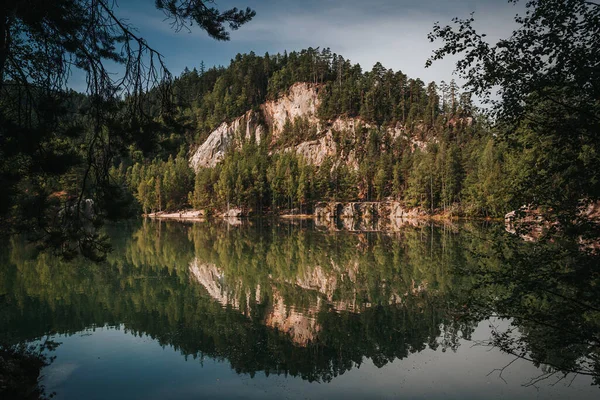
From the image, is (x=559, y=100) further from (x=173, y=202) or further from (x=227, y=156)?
(x=227, y=156)

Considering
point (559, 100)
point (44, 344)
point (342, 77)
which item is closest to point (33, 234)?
point (44, 344)

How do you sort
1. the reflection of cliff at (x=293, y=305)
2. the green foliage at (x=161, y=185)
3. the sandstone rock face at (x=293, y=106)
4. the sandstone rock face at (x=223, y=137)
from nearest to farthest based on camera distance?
the reflection of cliff at (x=293, y=305), the green foliage at (x=161, y=185), the sandstone rock face at (x=223, y=137), the sandstone rock face at (x=293, y=106)

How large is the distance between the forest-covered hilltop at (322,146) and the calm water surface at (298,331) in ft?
143

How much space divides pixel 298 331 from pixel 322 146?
103m

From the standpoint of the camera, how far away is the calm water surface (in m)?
9.81

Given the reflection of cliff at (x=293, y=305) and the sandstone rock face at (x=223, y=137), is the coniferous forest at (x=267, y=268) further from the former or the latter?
the sandstone rock face at (x=223, y=137)

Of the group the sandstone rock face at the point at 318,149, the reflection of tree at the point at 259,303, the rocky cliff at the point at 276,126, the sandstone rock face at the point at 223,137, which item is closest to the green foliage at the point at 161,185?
the rocky cliff at the point at 276,126

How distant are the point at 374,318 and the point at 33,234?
12056 millimetres

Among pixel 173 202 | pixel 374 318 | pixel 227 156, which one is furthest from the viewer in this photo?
pixel 227 156

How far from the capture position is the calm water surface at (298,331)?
9812 mm

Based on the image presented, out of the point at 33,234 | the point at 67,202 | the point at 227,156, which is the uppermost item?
the point at 227,156

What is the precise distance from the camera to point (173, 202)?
10106 centimetres

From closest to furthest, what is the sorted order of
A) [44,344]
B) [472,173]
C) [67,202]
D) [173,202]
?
1. [67,202]
2. [44,344]
3. [472,173]
4. [173,202]

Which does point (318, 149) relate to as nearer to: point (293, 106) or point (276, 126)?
point (276, 126)
